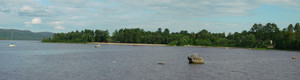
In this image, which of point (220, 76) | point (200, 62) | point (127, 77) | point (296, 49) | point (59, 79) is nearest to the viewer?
point (59, 79)

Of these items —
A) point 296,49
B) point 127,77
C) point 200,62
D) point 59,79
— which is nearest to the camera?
point 59,79

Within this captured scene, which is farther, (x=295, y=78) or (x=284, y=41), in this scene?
(x=284, y=41)

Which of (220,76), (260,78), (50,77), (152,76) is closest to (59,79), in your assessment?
(50,77)

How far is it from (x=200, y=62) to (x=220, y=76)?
62.9 ft

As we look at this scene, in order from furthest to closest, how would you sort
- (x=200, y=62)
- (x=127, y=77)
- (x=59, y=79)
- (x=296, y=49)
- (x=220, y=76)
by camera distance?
(x=296, y=49) → (x=200, y=62) → (x=220, y=76) → (x=127, y=77) → (x=59, y=79)

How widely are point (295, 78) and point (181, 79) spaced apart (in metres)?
18.6

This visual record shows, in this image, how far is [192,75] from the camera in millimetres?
44531

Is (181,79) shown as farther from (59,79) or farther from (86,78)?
(59,79)

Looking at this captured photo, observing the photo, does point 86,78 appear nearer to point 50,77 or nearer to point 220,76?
point 50,77

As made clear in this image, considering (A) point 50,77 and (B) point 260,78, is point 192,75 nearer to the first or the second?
(B) point 260,78

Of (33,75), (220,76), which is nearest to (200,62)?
(220,76)

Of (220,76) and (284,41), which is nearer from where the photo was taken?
(220,76)

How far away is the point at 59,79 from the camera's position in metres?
38.4

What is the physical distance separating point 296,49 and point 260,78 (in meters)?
132
